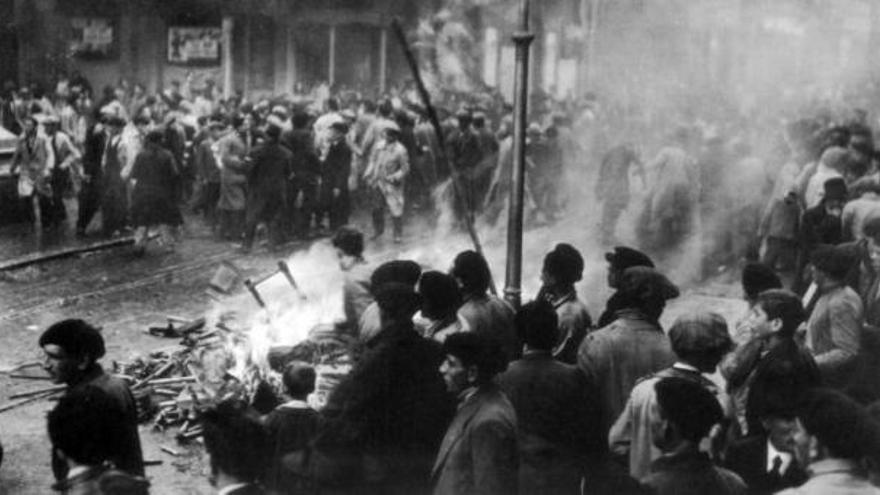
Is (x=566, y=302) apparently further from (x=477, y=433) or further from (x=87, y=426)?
(x=87, y=426)

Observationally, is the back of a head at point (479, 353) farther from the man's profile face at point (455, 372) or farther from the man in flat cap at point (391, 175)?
the man in flat cap at point (391, 175)

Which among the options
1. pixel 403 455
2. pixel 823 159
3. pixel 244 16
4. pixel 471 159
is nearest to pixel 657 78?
pixel 244 16

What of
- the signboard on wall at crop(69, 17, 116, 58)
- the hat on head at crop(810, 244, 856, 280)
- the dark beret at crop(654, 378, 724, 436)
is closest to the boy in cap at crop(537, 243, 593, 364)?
the hat on head at crop(810, 244, 856, 280)

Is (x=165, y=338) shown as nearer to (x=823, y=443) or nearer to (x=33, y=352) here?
(x=33, y=352)

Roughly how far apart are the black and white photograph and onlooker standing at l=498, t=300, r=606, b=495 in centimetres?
1

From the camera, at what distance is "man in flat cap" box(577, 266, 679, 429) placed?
5746 millimetres

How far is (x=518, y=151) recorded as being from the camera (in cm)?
692

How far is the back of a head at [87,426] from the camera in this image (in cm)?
440

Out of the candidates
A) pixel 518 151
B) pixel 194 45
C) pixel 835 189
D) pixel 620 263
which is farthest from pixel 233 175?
pixel 194 45

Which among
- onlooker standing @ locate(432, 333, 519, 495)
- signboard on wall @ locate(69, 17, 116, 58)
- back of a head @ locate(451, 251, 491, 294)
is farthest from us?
signboard on wall @ locate(69, 17, 116, 58)

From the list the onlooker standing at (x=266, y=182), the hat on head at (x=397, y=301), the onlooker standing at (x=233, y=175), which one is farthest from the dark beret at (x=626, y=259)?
the onlooker standing at (x=233, y=175)

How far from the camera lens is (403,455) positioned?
527 cm

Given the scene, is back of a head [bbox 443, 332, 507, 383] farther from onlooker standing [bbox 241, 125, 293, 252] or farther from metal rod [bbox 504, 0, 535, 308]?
onlooker standing [bbox 241, 125, 293, 252]

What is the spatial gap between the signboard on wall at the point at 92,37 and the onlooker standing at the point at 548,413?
26560mm
